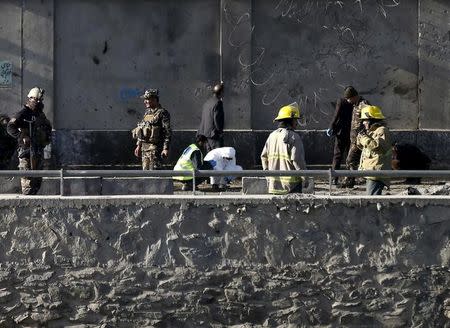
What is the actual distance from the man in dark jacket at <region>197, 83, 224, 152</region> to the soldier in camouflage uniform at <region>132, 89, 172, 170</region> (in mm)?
2125

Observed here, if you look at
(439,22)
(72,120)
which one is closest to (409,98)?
(439,22)

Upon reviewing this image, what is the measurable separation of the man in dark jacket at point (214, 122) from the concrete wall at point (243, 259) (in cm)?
603

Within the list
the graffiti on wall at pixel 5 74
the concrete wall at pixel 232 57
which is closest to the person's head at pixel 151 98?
the concrete wall at pixel 232 57

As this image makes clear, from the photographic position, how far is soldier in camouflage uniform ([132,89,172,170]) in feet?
39.7

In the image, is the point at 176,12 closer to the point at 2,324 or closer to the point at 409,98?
the point at 409,98

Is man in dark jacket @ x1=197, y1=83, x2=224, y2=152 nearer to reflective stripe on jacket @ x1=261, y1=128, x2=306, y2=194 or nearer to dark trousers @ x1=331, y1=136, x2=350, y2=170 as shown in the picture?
dark trousers @ x1=331, y1=136, x2=350, y2=170

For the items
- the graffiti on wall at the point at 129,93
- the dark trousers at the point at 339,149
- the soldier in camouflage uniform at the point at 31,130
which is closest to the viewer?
the soldier in camouflage uniform at the point at 31,130

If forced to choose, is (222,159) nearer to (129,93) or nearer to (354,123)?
(354,123)

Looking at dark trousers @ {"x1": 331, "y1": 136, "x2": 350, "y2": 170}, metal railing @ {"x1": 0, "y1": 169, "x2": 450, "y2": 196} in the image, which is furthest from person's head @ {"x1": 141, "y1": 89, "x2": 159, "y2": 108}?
metal railing @ {"x1": 0, "y1": 169, "x2": 450, "y2": 196}

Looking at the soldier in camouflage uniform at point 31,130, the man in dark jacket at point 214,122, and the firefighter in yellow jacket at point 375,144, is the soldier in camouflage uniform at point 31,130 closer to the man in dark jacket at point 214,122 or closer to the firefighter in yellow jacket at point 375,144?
the firefighter in yellow jacket at point 375,144

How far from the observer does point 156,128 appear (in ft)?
39.8

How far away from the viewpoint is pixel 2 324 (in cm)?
841

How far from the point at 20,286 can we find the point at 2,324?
331 mm

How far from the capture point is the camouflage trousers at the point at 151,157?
12.2 m
